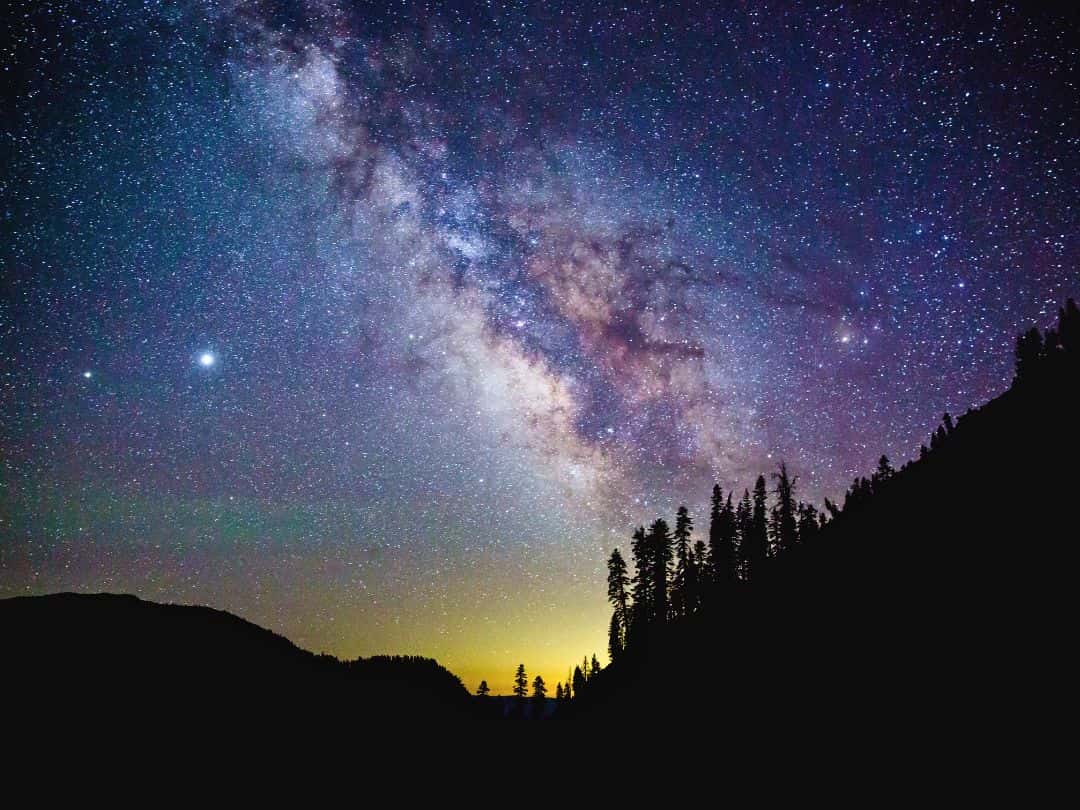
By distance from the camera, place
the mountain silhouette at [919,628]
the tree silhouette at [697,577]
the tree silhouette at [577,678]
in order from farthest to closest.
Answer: the tree silhouette at [577,678] < the tree silhouette at [697,577] < the mountain silhouette at [919,628]

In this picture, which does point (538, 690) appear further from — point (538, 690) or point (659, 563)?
point (659, 563)

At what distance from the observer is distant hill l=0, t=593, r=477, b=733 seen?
66.7ft

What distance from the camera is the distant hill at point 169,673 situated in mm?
20328

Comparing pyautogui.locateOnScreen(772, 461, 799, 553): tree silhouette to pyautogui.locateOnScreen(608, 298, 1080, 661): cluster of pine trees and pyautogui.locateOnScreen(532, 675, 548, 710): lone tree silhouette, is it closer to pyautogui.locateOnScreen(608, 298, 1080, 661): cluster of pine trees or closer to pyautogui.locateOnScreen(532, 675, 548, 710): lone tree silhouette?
pyautogui.locateOnScreen(608, 298, 1080, 661): cluster of pine trees

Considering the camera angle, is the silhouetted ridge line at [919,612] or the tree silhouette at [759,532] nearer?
the silhouetted ridge line at [919,612]

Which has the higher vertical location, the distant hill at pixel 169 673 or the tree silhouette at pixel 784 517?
the tree silhouette at pixel 784 517

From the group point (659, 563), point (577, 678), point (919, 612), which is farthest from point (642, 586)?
point (919, 612)

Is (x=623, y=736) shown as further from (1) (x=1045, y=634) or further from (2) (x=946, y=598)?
(1) (x=1045, y=634)

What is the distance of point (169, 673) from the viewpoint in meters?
22.9

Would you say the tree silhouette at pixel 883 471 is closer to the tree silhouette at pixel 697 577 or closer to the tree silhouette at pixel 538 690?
the tree silhouette at pixel 697 577

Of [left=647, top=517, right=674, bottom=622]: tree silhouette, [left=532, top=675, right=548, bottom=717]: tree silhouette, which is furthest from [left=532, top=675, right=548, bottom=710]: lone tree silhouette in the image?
[left=647, top=517, right=674, bottom=622]: tree silhouette

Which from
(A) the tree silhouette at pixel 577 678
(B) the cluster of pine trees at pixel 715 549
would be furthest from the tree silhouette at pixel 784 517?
(A) the tree silhouette at pixel 577 678

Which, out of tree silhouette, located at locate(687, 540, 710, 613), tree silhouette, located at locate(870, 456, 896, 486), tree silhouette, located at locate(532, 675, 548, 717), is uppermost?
tree silhouette, located at locate(870, 456, 896, 486)

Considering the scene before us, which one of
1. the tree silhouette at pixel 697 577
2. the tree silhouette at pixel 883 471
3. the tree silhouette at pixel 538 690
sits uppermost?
the tree silhouette at pixel 883 471
